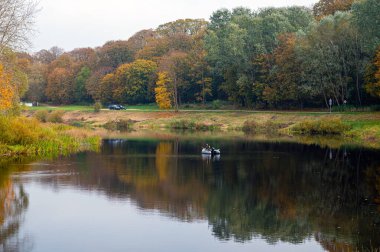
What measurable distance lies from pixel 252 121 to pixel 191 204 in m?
52.7

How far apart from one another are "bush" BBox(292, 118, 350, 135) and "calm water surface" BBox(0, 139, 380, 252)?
2332cm

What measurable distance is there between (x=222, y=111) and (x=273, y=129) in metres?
15.0

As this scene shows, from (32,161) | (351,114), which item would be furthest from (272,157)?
(351,114)

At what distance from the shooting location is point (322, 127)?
223 ft

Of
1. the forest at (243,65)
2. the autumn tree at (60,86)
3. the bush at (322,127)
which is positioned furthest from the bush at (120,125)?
the autumn tree at (60,86)

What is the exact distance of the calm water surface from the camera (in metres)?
19.5

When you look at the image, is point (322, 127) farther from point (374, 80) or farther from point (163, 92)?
point (163, 92)

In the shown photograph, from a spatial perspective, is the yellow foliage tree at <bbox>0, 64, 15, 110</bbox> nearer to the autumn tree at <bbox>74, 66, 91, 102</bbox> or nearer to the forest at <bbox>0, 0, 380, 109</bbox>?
the forest at <bbox>0, 0, 380, 109</bbox>

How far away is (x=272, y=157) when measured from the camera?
145 feet

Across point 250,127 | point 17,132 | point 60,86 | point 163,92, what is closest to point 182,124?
point 250,127

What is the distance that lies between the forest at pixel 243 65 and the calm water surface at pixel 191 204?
502 inches

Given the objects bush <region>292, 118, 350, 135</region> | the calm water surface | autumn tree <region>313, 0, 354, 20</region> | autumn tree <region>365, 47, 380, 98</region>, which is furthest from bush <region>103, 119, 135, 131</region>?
the calm water surface

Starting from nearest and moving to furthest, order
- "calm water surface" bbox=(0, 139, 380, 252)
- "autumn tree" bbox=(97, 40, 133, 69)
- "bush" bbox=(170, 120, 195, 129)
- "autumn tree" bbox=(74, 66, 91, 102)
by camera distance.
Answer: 1. "calm water surface" bbox=(0, 139, 380, 252)
2. "bush" bbox=(170, 120, 195, 129)
3. "autumn tree" bbox=(74, 66, 91, 102)
4. "autumn tree" bbox=(97, 40, 133, 69)

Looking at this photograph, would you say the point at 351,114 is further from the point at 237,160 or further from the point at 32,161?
the point at 32,161
